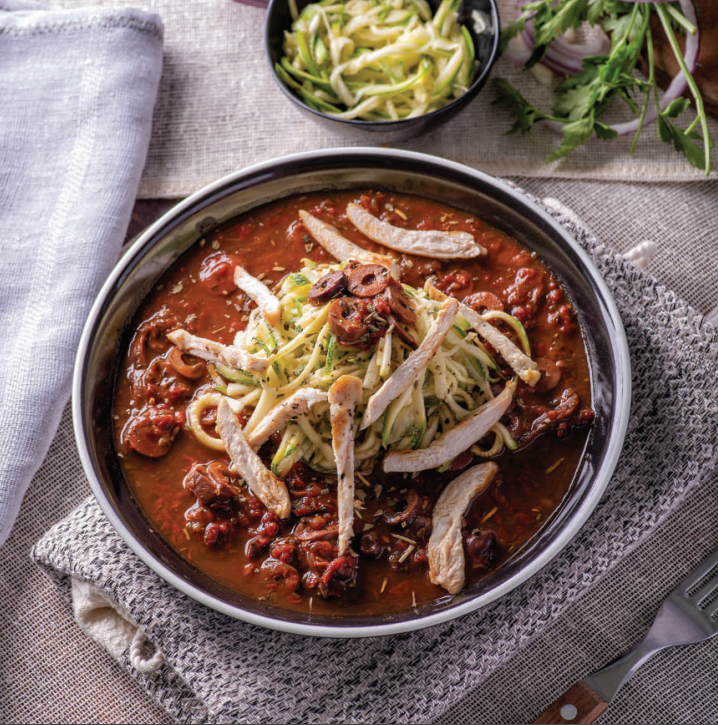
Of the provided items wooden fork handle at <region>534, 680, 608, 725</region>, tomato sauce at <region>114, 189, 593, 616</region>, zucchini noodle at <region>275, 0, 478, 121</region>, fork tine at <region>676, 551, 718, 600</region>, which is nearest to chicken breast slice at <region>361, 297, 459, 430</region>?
tomato sauce at <region>114, 189, 593, 616</region>

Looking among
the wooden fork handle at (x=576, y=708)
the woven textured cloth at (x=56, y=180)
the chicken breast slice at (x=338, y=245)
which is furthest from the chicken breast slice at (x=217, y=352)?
the wooden fork handle at (x=576, y=708)

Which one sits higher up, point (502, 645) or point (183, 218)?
point (183, 218)

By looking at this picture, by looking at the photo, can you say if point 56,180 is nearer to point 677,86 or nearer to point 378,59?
point 378,59

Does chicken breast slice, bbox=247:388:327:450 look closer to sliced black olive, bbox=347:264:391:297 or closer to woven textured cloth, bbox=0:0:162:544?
sliced black olive, bbox=347:264:391:297

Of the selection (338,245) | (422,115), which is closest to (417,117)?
(422,115)

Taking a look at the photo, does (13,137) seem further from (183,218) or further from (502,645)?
(502,645)

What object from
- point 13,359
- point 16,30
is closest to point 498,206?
point 13,359

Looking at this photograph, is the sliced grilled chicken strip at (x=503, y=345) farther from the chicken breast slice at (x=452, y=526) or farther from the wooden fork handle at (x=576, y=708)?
the wooden fork handle at (x=576, y=708)
